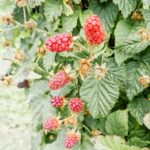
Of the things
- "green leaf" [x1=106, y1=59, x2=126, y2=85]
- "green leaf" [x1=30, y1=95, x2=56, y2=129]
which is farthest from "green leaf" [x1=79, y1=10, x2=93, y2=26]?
"green leaf" [x1=30, y1=95, x2=56, y2=129]

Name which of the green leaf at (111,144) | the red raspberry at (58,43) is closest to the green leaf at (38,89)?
the green leaf at (111,144)

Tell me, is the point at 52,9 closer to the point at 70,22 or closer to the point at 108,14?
the point at 70,22

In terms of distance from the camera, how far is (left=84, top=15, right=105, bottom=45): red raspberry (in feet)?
4.69

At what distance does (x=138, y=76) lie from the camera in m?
1.83

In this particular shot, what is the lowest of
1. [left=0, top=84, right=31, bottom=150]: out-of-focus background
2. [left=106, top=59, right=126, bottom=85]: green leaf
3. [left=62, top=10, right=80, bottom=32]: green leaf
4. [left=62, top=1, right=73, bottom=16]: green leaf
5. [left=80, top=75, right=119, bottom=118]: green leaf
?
[left=0, top=84, right=31, bottom=150]: out-of-focus background

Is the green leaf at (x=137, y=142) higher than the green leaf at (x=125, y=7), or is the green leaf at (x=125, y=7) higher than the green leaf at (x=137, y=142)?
the green leaf at (x=125, y=7)

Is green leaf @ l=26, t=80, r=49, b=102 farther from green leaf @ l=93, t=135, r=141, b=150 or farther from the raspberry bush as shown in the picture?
green leaf @ l=93, t=135, r=141, b=150

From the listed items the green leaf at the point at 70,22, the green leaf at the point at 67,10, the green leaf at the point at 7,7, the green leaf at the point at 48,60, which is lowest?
the green leaf at the point at 48,60

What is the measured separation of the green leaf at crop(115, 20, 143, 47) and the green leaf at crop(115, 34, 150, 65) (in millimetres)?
52

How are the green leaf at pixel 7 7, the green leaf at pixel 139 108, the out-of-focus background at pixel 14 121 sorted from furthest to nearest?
the out-of-focus background at pixel 14 121
the green leaf at pixel 7 7
the green leaf at pixel 139 108

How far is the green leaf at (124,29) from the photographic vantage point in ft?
6.08

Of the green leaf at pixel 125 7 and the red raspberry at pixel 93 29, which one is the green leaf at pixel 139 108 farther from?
the red raspberry at pixel 93 29

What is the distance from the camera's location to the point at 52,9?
2.00 metres

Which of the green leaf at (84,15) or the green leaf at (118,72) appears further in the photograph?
the green leaf at (84,15)
